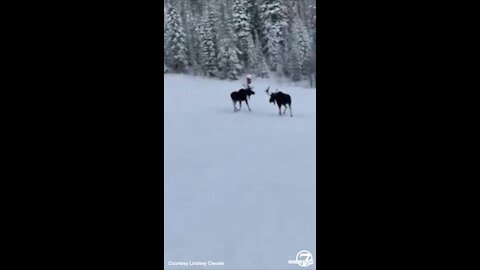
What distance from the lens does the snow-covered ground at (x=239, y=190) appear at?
4.34 m

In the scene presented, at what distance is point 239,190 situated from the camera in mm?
5848

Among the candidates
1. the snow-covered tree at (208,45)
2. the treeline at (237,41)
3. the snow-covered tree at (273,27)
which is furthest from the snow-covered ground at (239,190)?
the snow-covered tree at (208,45)

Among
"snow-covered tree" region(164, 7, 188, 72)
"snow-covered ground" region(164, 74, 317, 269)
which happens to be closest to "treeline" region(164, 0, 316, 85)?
"snow-covered tree" region(164, 7, 188, 72)

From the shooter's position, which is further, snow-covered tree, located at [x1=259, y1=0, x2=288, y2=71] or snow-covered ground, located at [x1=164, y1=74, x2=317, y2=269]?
snow-covered tree, located at [x1=259, y1=0, x2=288, y2=71]

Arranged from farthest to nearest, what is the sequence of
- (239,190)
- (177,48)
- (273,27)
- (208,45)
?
1. (208,45)
2. (177,48)
3. (273,27)
4. (239,190)

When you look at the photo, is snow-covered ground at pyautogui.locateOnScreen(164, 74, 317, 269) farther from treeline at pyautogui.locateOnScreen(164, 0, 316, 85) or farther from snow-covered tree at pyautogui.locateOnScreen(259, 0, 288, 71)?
treeline at pyautogui.locateOnScreen(164, 0, 316, 85)

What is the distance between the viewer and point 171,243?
4328 mm

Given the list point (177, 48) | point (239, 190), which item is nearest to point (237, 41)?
point (177, 48)

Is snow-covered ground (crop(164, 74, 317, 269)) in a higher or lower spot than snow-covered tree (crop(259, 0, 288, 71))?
Answer: lower

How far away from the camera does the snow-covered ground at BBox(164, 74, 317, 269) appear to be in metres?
4.34

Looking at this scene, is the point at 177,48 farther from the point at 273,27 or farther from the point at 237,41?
the point at 273,27
